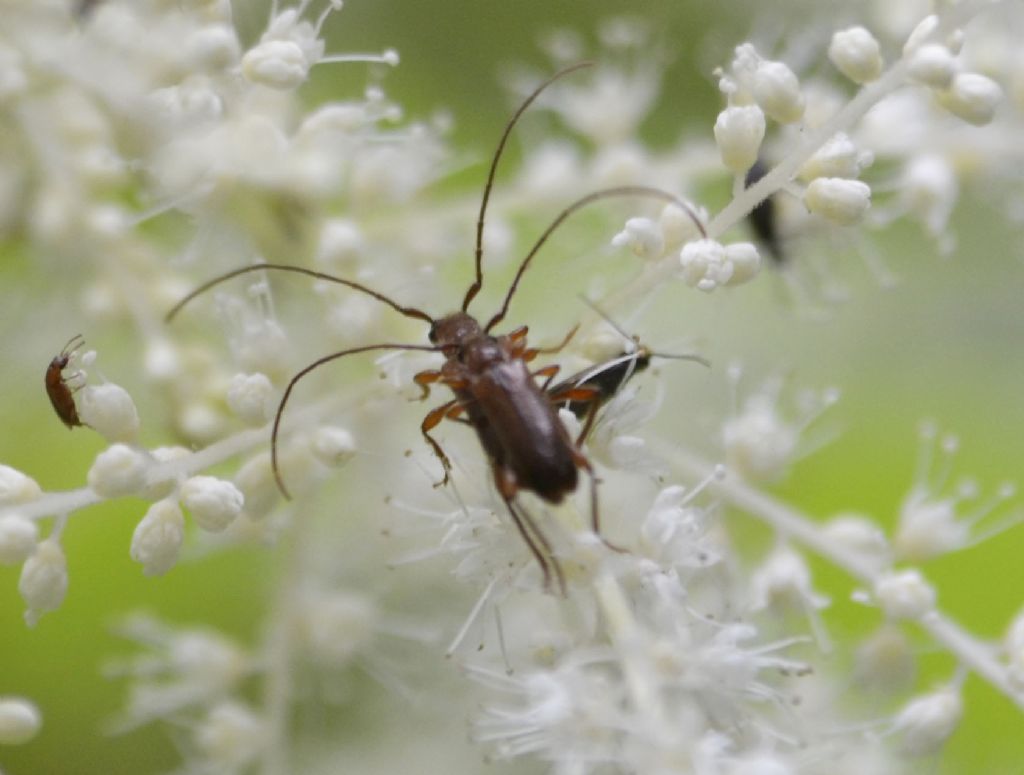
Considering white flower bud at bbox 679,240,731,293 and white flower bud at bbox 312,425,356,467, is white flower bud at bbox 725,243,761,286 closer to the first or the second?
white flower bud at bbox 679,240,731,293

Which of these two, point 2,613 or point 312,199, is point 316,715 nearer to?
point 2,613

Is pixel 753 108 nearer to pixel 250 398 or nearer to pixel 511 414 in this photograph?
pixel 511 414

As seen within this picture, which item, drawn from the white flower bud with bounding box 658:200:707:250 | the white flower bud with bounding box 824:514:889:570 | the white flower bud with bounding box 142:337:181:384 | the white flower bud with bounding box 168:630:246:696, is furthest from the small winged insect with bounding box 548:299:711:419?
the white flower bud with bounding box 168:630:246:696

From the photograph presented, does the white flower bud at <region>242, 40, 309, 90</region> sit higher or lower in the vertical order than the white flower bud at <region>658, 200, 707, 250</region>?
higher

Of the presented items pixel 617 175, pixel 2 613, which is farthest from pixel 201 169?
pixel 2 613

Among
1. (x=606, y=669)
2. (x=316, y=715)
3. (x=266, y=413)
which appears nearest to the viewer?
(x=606, y=669)

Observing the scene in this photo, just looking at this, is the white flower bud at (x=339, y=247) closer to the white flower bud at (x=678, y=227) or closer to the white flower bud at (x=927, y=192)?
the white flower bud at (x=678, y=227)

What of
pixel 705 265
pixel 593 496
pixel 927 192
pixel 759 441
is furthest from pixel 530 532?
pixel 927 192
